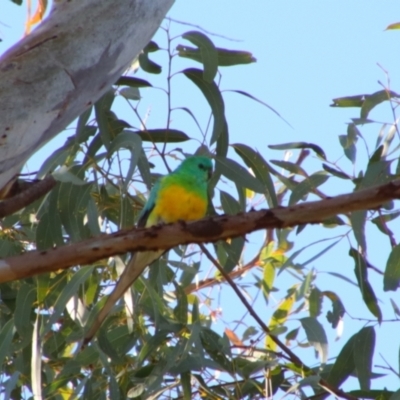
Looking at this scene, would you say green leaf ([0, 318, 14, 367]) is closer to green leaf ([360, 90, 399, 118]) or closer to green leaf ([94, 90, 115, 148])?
green leaf ([94, 90, 115, 148])

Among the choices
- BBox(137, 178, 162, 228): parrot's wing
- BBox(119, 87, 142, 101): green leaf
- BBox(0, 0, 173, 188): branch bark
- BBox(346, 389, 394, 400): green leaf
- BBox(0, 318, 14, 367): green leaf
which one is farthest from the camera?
BBox(137, 178, 162, 228): parrot's wing

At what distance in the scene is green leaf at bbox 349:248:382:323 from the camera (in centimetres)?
293

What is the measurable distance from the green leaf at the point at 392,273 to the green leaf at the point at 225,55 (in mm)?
991

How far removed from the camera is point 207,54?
9.91 feet

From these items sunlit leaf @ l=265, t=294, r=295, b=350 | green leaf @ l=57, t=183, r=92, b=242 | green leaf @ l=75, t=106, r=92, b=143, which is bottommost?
sunlit leaf @ l=265, t=294, r=295, b=350

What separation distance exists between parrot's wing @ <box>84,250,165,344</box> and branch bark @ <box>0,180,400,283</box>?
36.6 inches

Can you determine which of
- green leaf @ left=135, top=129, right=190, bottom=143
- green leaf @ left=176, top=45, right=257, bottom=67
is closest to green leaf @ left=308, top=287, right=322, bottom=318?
green leaf @ left=135, top=129, right=190, bottom=143

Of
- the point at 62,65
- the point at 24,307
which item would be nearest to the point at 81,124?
the point at 24,307

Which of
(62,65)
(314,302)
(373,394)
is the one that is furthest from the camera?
(314,302)

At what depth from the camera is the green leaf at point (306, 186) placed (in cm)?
314

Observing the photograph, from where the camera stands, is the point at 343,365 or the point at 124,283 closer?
the point at 343,365

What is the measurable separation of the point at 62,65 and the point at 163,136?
1306 mm

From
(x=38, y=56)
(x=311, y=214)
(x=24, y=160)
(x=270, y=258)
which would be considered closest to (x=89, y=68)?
(x=38, y=56)

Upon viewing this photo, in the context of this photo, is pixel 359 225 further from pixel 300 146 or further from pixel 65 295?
pixel 65 295
